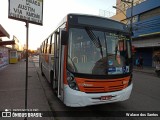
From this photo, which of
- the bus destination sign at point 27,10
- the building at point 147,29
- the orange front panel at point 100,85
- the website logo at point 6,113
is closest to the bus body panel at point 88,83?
Result: the orange front panel at point 100,85

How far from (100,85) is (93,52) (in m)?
1.04

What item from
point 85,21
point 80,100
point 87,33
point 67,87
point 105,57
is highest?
point 85,21

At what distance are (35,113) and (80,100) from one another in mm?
1540

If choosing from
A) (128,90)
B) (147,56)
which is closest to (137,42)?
(147,56)

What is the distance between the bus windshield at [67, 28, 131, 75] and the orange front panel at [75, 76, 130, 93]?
24 centimetres

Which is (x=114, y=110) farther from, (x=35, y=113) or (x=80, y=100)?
(x=35, y=113)

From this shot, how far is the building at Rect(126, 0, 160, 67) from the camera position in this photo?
84.0 ft

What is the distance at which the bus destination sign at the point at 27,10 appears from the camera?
4.18 m

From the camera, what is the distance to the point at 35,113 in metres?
5.69

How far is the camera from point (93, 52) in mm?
5707

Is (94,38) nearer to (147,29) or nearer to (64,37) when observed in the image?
(64,37)

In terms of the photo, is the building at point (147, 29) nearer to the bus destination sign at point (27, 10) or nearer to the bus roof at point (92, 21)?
the bus roof at point (92, 21)

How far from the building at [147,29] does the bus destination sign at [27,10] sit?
22.7m

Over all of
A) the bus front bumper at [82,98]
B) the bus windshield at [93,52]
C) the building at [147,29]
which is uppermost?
the building at [147,29]
